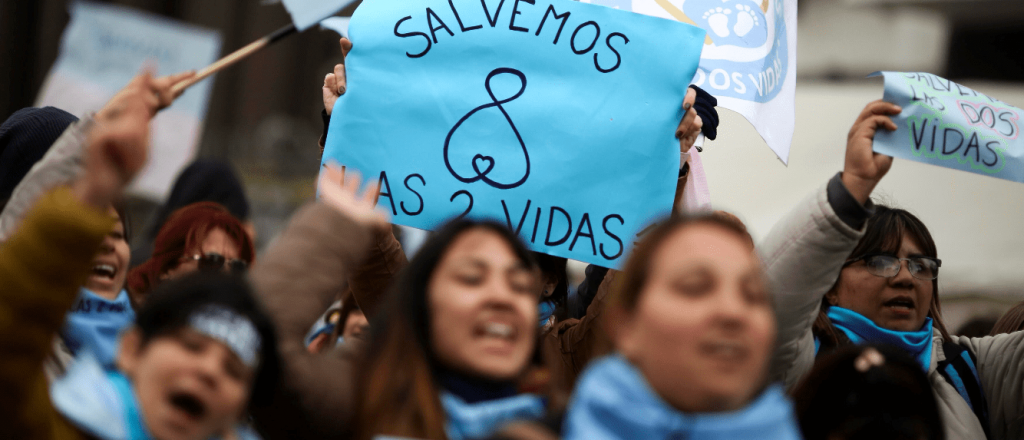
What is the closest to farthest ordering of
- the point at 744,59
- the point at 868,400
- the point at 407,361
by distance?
the point at 407,361 < the point at 868,400 < the point at 744,59

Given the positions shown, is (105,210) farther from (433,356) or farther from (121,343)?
(433,356)

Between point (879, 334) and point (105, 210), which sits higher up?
point (105, 210)

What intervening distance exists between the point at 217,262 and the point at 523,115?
100 centimetres

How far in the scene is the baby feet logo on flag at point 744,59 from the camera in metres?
3.08

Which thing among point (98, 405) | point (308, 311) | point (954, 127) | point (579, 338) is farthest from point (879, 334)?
point (98, 405)

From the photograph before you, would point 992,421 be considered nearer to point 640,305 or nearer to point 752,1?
point 752,1

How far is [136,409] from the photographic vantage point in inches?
59.4

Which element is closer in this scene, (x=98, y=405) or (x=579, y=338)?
(x=98, y=405)

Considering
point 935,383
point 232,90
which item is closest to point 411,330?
point 935,383

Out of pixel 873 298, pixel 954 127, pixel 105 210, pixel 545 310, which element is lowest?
pixel 873 298

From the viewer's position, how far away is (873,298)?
9.26ft

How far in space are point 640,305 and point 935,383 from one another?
4.90 feet

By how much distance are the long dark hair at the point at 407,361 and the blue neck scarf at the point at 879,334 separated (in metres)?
1.37

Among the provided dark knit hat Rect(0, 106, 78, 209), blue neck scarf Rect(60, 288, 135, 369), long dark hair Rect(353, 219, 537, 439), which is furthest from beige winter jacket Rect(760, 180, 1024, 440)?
dark knit hat Rect(0, 106, 78, 209)
